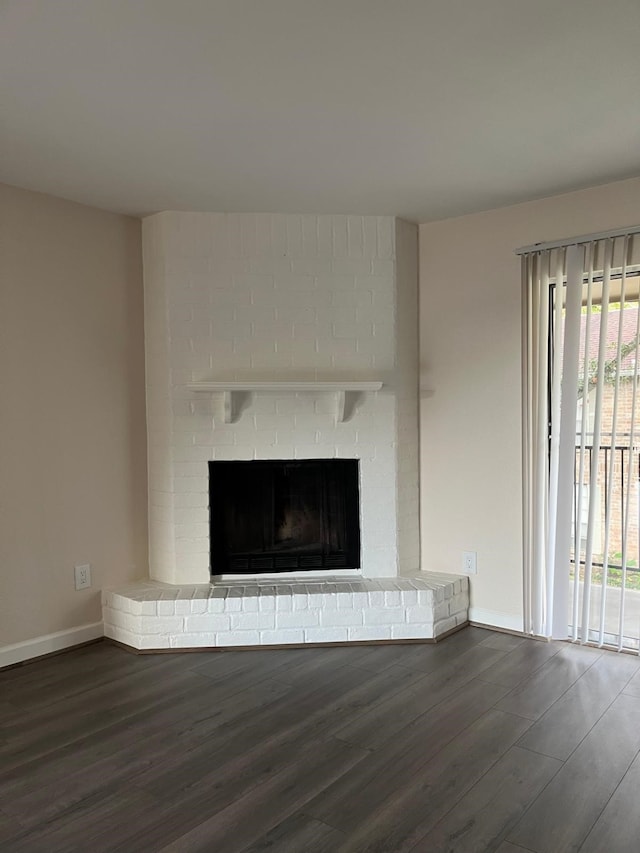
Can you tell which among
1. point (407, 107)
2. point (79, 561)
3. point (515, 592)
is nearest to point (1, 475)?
point (79, 561)

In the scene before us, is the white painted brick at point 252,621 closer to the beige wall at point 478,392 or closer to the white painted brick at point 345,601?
the white painted brick at point 345,601

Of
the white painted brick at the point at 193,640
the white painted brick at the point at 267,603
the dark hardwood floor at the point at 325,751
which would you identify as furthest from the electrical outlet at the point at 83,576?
the white painted brick at the point at 267,603

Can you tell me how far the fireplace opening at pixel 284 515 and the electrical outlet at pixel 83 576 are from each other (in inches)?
26.4

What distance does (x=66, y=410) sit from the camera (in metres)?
3.34

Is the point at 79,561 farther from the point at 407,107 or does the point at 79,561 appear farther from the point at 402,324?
the point at 407,107

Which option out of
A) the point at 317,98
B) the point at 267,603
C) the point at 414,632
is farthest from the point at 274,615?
the point at 317,98

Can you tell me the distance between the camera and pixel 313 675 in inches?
116

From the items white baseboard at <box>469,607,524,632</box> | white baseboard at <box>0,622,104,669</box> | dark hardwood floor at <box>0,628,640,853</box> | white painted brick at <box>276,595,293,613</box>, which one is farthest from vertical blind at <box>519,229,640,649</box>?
white baseboard at <box>0,622,104,669</box>

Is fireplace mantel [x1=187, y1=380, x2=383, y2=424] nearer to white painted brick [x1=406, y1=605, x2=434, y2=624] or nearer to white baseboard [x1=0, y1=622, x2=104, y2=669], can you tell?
white painted brick [x1=406, y1=605, x2=434, y2=624]

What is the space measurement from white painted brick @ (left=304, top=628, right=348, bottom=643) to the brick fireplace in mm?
358

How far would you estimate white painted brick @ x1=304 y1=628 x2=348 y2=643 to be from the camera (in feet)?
10.9

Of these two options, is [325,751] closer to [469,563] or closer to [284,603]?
[284,603]

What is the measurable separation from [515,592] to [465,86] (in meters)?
2.54

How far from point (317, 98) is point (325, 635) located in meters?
2.50
